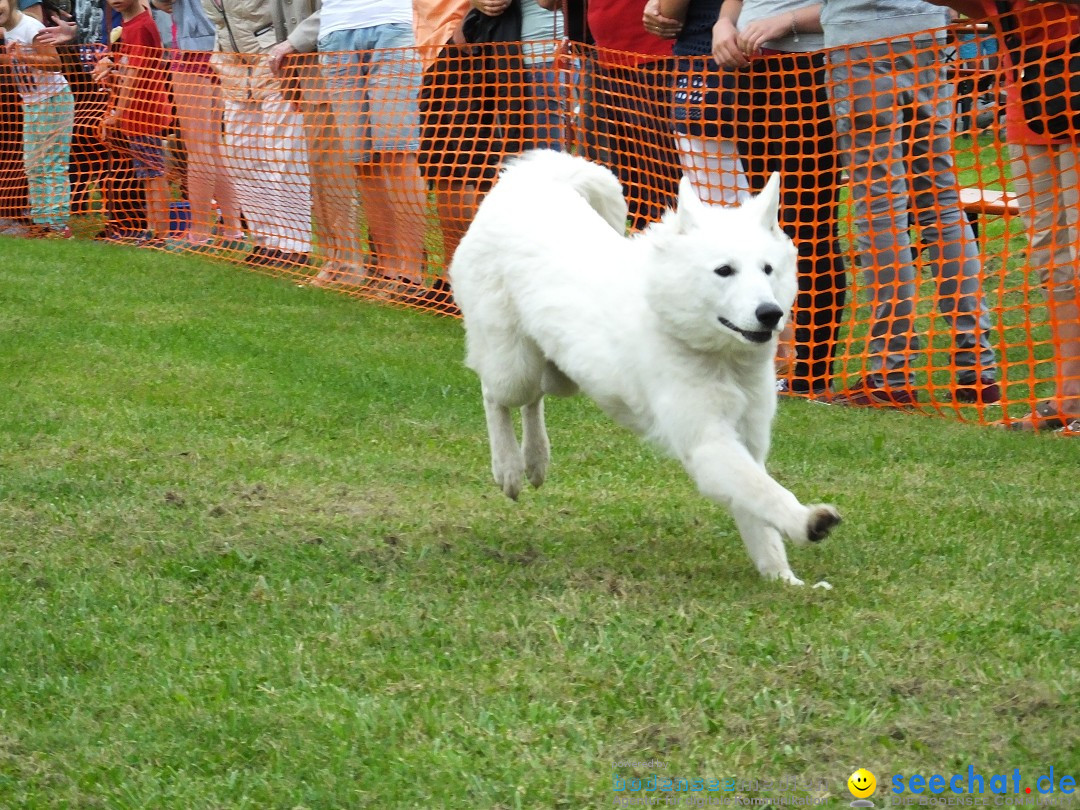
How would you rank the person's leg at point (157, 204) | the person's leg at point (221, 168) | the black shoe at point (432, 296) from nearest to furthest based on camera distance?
the black shoe at point (432, 296)
the person's leg at point (221, 168)
the person's leg at point (157, 204)

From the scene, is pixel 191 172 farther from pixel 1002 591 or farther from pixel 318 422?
pixel 1002 591

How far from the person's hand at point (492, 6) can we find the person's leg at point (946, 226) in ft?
11.0

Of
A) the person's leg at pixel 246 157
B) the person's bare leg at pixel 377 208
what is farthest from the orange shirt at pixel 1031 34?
the person's leg at pixel 246 157

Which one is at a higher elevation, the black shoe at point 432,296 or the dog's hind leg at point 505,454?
the black shoe at point 432,296

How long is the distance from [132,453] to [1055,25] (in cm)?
458

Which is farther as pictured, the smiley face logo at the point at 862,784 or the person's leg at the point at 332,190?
the person's leg at the point at 332,190

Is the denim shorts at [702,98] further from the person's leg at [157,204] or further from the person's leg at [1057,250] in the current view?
the person's leg at [157,204]

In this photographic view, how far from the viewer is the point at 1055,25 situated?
6.94 meters

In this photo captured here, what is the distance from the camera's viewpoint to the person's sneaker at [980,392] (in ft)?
25.0

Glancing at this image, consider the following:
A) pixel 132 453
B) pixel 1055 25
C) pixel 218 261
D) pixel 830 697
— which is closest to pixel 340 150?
pixel 218 261

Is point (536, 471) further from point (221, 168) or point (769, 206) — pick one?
point (221, 168)

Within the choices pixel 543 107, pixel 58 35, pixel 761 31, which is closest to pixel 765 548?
pixel 761 31

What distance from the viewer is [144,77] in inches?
528

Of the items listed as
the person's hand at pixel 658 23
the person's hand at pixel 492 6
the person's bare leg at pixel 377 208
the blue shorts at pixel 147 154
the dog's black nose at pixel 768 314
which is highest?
the person's hand at pixel 492 6
